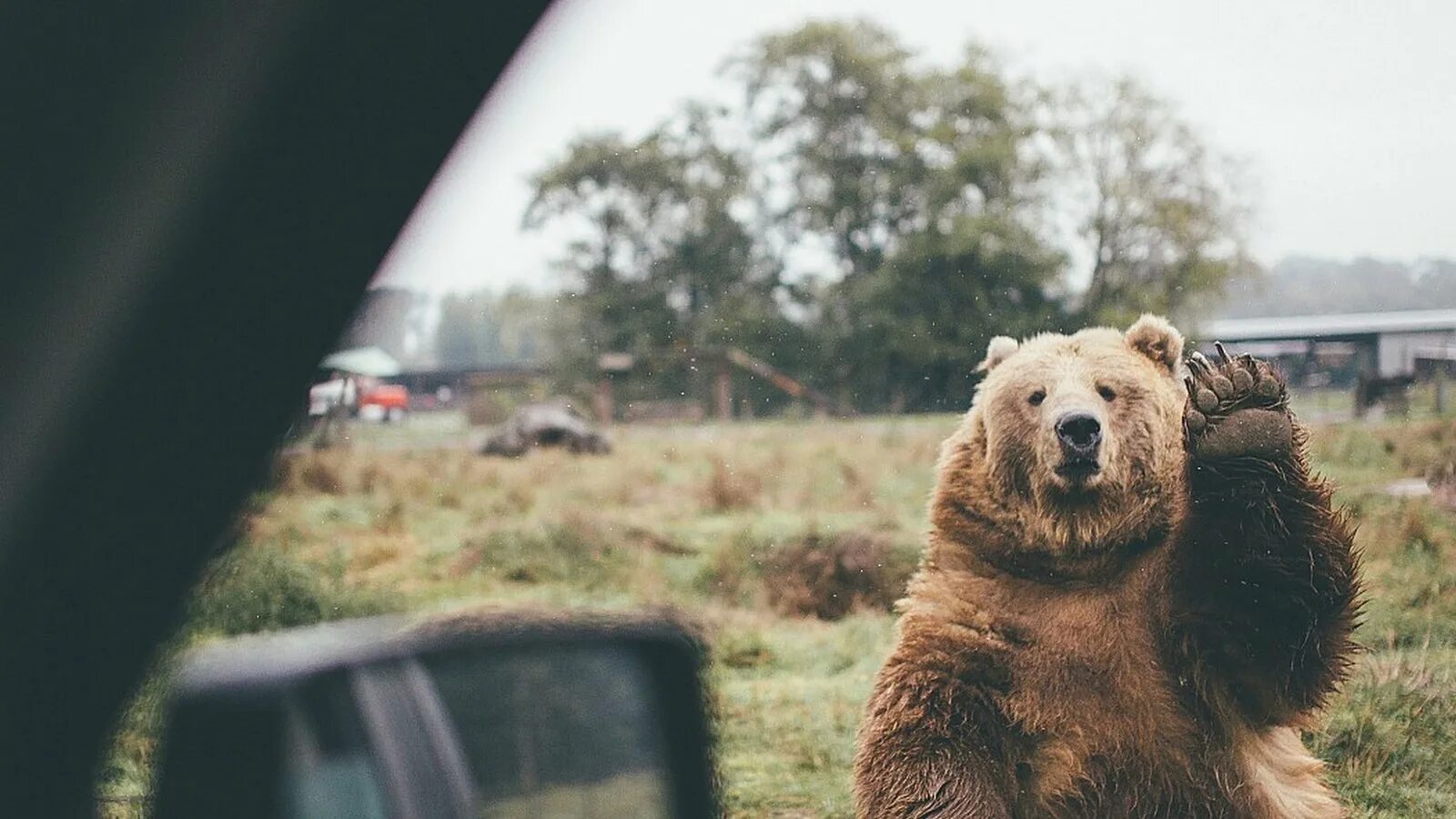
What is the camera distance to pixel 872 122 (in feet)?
17.0

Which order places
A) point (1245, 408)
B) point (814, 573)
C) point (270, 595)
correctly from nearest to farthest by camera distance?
1. point (1245, 408)
2. point (814, 573)
3. point (270, 595)

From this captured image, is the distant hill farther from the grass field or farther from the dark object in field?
the dark object in field

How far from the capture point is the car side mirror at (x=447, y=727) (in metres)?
2.07

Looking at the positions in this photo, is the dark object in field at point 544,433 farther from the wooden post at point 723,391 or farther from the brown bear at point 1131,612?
the brown bear at point 1131,612

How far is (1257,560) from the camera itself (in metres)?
3.19

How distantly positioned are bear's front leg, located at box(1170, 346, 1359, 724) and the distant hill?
3.42 feet

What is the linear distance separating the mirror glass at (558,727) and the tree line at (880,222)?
1708mm

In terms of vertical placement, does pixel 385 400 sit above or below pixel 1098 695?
above

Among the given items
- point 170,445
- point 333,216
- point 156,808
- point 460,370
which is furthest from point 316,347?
point 460,370

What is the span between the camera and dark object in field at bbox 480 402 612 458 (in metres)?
6.05

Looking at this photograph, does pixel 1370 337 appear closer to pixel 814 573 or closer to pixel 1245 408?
pixel 1245 408

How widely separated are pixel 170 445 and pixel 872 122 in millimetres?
3461

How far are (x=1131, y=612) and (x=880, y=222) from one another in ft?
6.84

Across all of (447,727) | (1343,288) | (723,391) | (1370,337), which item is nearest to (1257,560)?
(1370,337)
